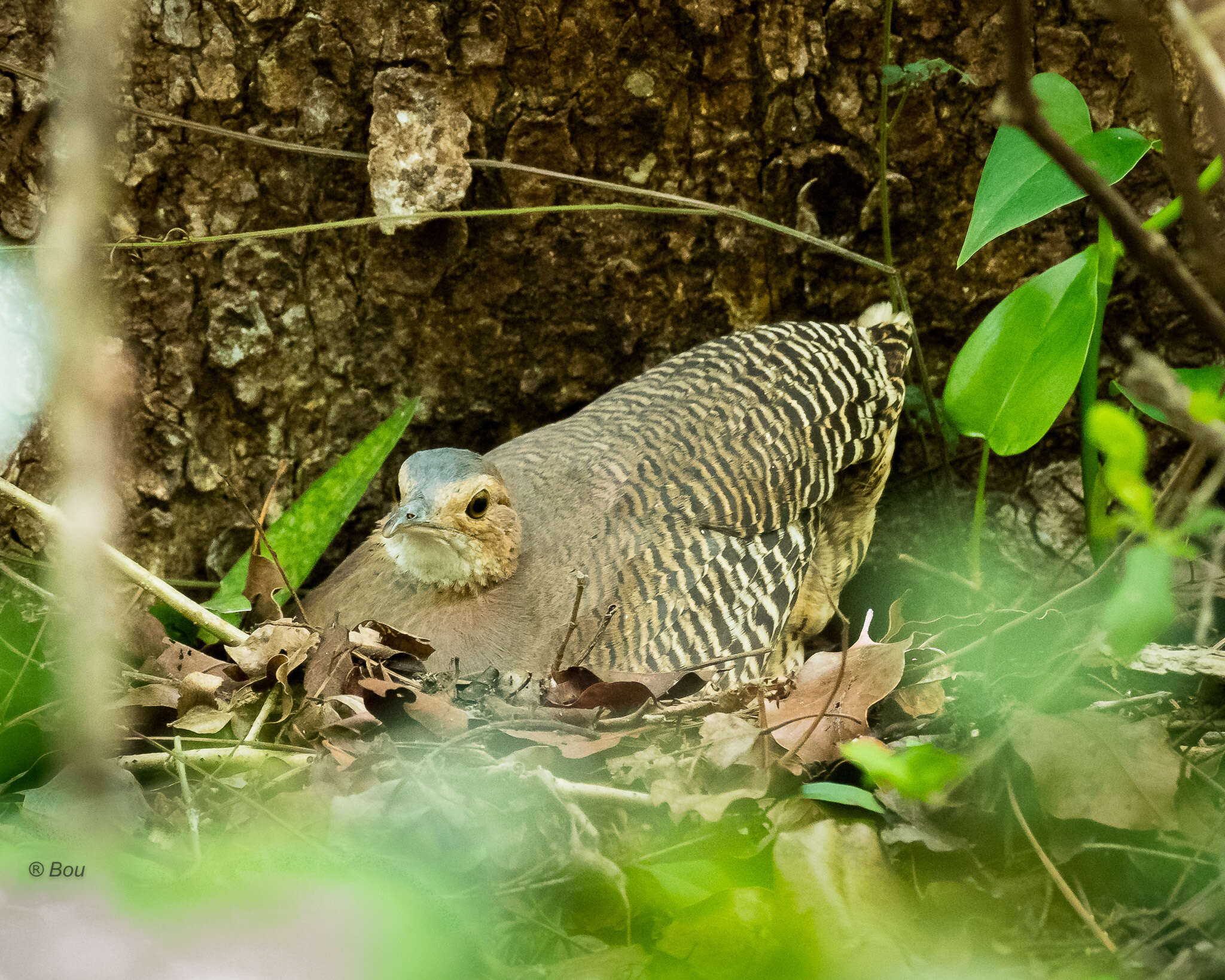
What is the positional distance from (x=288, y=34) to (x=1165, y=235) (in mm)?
2596

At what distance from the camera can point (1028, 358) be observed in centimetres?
265

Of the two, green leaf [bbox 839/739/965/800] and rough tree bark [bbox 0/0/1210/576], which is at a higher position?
rough tree bark [bbox 0/0/1210/576]

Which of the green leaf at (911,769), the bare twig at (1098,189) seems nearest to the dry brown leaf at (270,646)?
the green leaf at (911,769)

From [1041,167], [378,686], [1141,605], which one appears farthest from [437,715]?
[1041,167]

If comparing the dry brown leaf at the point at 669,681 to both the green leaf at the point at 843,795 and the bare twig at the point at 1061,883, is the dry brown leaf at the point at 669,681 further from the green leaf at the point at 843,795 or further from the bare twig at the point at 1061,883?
the bare twig at the point at 1061,883

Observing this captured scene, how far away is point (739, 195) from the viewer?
3.17 meters

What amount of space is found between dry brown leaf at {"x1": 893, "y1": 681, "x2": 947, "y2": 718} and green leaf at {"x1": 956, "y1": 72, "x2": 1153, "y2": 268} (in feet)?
3.11

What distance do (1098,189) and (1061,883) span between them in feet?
3.58

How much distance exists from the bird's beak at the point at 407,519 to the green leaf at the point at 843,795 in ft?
4.14

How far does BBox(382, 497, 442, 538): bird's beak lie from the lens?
106 inches

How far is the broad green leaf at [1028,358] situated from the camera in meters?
2.57

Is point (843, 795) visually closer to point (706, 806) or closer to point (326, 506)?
point (706, 806)

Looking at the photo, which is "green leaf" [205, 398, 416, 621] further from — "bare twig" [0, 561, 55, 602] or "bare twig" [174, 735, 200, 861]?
"bare twig" [174, 735, 200, 861]

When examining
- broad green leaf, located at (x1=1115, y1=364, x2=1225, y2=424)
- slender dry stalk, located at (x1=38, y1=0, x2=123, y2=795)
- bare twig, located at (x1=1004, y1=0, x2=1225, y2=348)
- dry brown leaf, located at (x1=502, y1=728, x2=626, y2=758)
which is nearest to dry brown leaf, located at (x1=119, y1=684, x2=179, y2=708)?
dry brown leaf, located at (x1=502, y1=728, x2=626, y2=758)
